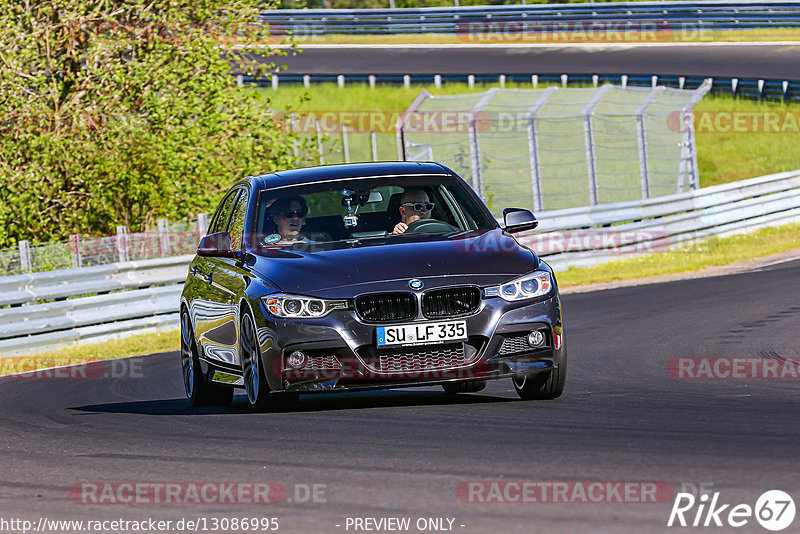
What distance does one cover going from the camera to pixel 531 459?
674 cm

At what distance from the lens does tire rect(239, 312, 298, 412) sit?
354 inches

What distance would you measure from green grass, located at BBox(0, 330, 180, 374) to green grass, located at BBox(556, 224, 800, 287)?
640cm

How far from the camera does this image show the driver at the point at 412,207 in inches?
389

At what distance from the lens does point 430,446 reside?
24.0 feet

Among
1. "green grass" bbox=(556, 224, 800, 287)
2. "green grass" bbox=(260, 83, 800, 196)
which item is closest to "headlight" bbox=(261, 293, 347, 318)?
"green grass" bbox=(556, 224, 800, 287)

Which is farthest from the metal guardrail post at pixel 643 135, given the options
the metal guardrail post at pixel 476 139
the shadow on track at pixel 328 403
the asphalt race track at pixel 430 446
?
the shadow on track at pixel 328 403

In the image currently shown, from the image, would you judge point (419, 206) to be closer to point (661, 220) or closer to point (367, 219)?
point (367, 219)

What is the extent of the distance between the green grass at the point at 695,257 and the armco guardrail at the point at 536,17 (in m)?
19.5

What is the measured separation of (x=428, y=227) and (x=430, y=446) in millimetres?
2748
